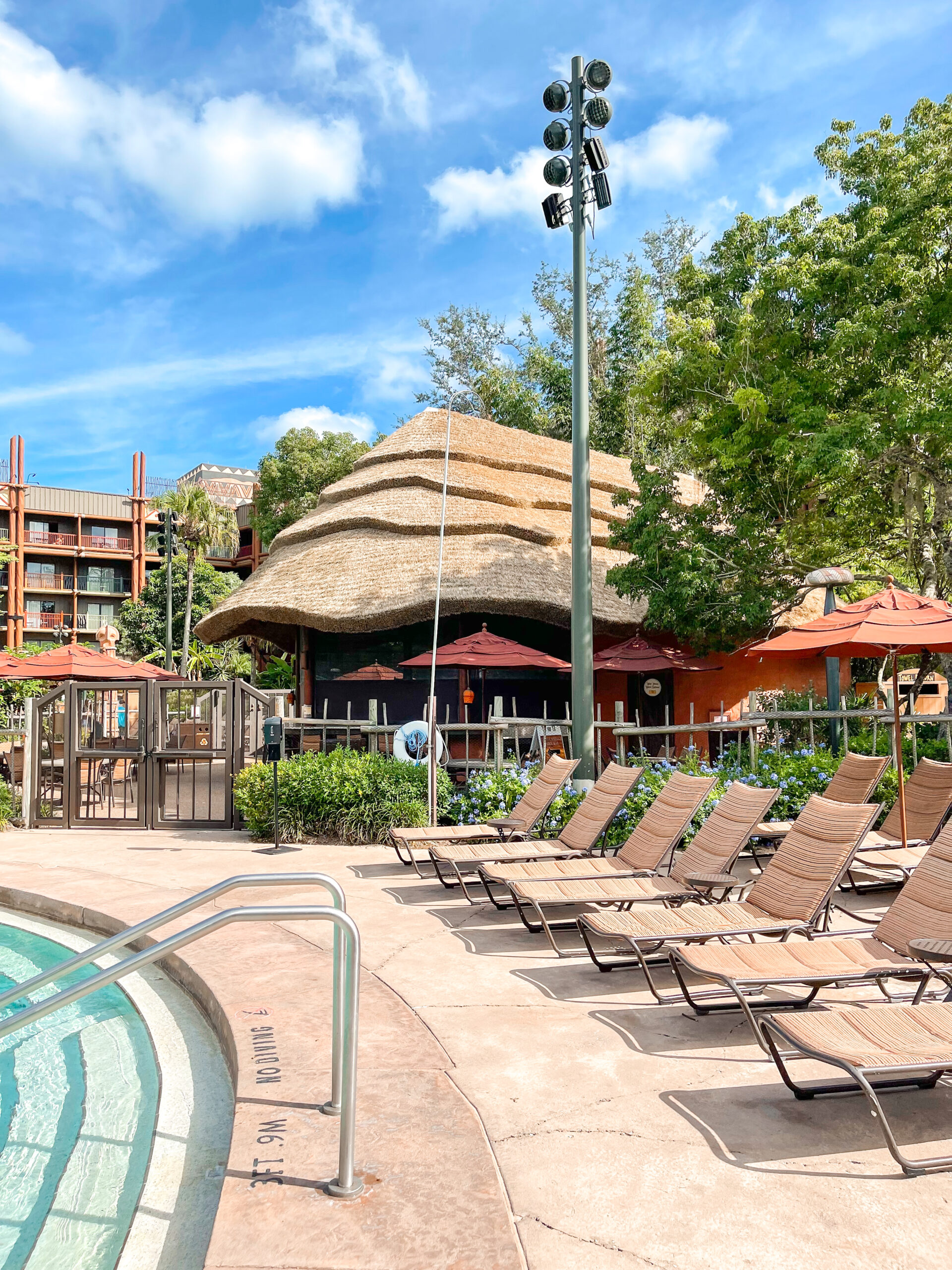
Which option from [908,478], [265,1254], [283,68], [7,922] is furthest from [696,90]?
[265,1254]

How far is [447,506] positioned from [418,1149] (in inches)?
798

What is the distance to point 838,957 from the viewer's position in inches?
167

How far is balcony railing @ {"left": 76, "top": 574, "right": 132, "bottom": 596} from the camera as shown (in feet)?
175

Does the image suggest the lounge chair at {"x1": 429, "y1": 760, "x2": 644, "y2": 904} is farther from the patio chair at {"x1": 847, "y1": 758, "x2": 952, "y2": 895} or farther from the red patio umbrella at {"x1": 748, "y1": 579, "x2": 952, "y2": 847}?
the red patio umbrella at {"x1": 748, "y1": 579, "x2": 952, "y2": 847}

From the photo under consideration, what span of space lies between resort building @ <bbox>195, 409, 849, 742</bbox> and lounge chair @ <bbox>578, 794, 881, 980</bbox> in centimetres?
1379

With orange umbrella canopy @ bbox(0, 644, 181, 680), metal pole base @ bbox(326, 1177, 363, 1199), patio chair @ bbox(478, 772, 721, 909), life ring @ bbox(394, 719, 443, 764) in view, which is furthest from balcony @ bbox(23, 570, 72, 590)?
metal pole base @ bbox(326, 1177, 363, 1199)

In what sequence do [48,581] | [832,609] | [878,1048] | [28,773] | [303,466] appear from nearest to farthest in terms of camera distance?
[878,1048], [832,609], [28,773], [303,466], [48,581]

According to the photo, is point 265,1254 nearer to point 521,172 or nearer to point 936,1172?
point 936,1172

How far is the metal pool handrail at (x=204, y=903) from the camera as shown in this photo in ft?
9.12

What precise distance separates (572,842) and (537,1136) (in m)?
4.46

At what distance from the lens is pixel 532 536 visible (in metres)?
22.5

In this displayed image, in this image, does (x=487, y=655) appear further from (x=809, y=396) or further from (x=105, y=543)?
(x=105, y=543)

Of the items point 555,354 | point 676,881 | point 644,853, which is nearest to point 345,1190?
point 676,881

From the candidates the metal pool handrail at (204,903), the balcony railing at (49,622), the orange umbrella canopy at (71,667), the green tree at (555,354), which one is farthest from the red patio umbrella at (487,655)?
the balcony railing at (49,622)
